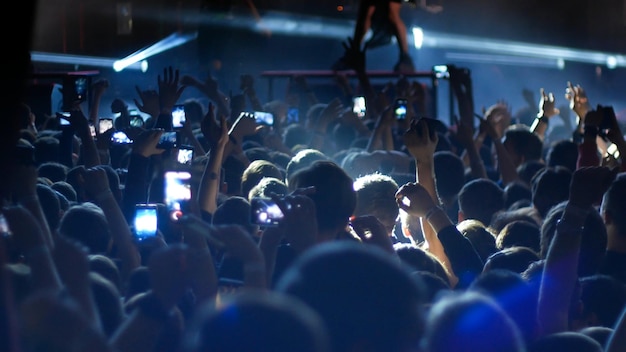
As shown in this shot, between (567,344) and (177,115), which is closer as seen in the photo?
(567,344)

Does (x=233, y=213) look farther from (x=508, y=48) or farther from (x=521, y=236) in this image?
(x=508, y=48)

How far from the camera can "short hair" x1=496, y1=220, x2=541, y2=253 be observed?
427 centimetres

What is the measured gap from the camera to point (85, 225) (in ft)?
12.3

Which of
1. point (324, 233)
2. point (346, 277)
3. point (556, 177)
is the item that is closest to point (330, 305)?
point (346, 277)

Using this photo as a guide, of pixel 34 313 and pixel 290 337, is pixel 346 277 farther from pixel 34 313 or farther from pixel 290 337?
pixel 34 313

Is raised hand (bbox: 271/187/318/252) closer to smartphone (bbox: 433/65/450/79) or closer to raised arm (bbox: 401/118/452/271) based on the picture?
raised arm (bbox: 401/118/452/271)

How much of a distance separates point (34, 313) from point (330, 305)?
0.52m

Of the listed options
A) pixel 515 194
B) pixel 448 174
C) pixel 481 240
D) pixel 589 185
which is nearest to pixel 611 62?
pixel 515 194

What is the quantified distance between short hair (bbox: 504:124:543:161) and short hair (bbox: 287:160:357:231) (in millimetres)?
4219

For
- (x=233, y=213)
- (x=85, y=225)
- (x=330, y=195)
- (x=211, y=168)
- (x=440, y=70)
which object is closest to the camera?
(x=330, y=195)

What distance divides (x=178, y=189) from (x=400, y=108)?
419 cm

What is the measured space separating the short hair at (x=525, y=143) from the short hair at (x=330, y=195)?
13.8 feet

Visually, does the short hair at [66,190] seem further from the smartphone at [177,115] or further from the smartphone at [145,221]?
the smartphone at [177,115]

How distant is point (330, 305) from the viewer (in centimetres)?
166
